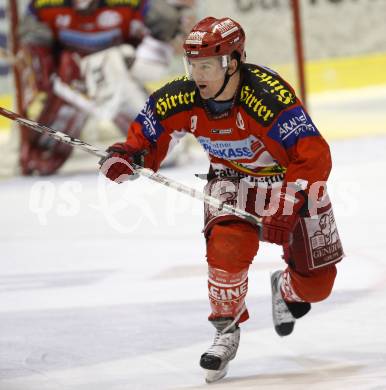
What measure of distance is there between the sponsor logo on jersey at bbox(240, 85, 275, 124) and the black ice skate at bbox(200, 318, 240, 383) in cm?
55

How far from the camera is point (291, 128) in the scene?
3170mm

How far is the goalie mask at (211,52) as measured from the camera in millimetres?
3184

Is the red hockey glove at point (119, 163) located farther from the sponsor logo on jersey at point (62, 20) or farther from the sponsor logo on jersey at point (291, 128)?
the sponsor logo on jersey at point (62, 20)

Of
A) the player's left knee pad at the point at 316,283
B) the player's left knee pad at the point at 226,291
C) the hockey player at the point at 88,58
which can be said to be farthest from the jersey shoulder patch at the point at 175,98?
the hockey player at the point at 88,58

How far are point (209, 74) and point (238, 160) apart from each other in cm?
28

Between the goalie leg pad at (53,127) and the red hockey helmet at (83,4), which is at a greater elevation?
the red hockey helmet at (83,4)

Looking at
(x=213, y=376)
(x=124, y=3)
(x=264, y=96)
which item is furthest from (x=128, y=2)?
(x=213, y=376)

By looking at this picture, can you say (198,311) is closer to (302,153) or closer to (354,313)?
(354,313)

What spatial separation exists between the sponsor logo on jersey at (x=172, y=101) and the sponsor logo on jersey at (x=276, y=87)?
0.61 feet

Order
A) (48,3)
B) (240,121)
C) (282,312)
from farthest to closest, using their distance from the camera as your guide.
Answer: (48,3) < (282,312) < (240,121)

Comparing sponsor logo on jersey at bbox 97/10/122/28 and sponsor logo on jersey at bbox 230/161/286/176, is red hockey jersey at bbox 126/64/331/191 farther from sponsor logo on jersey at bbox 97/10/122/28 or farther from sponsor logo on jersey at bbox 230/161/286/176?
sponsor logo on jersey at bbox 97/10/122/28

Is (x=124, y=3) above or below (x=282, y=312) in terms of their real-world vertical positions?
below

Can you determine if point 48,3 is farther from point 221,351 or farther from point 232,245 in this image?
point 221,351

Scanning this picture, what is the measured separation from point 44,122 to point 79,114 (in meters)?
0.23
